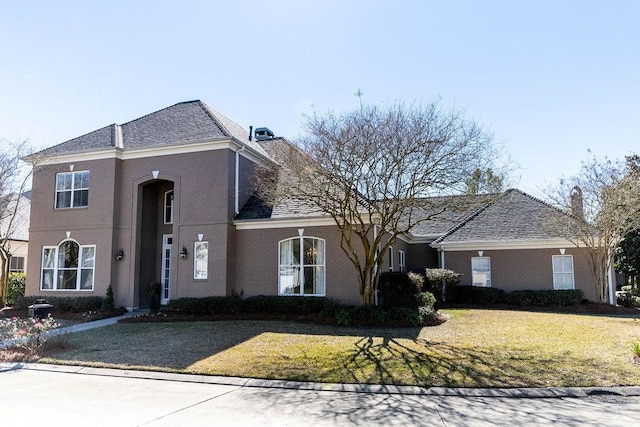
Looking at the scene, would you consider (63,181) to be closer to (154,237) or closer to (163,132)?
(154,237)

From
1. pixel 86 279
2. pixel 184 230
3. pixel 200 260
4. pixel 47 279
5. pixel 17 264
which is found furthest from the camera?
pixel 17 264

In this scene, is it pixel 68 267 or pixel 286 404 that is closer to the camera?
pixel 286 404

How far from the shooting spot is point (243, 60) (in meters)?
13.4

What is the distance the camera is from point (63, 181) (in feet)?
64.8

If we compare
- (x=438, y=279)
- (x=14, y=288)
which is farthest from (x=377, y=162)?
(x=14, y=288)

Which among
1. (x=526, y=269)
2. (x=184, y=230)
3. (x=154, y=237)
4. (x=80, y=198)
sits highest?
(x=80, y=198)

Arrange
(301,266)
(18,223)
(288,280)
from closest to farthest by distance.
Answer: (301,266), (288,280), (18,223)

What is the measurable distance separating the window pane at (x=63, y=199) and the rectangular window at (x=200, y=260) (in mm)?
6441

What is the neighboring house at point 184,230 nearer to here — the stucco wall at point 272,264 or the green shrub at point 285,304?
the stucco wall at point 272,264

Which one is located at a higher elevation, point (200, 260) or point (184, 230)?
point (184, 230)

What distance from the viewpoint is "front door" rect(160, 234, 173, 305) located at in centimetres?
1942

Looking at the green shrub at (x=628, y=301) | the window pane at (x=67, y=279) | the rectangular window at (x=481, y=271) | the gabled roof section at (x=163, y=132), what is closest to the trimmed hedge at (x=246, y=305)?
the window pane at (x=67, y=279)

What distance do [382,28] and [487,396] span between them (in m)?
9.03

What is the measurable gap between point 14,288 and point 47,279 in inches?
141
